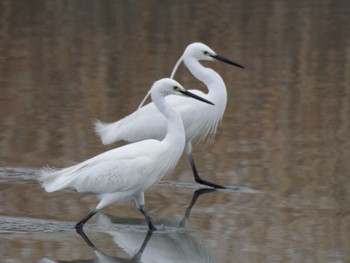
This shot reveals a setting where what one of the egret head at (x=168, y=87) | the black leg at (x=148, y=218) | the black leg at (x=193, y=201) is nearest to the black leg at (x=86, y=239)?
the black leg at (x=148, y=218)

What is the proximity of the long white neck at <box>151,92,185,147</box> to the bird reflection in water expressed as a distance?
23.4 inches

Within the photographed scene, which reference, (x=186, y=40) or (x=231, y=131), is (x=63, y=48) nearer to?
(x=186, y=40)

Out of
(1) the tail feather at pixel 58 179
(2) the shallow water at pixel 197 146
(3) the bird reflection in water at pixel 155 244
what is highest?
(1) the tail feather at pixel 58 179

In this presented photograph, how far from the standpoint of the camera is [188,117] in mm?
8648

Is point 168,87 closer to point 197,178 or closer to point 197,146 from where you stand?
point 197,178

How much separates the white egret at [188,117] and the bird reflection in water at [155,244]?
1195 mm

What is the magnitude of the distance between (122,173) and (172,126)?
20.9 inches

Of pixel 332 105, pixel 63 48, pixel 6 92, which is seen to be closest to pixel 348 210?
pixel 332 105

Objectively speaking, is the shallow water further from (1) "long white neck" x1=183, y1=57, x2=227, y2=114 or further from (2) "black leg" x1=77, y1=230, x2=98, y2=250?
(1) "long white neck" x1=183, y1=57, x2=227, y2=114

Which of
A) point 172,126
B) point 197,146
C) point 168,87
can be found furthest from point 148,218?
point 197,146

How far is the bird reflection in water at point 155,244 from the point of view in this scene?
652 cm

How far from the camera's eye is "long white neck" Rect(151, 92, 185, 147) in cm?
719

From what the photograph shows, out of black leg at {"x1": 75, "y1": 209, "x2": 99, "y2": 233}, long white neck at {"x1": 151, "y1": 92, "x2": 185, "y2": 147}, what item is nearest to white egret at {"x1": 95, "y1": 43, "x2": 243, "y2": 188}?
long white neck at {"x1": 151, "y1": 92, "x2": 185, "y2": 147}

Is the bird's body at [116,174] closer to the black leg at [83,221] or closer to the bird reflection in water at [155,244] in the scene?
the black leg at [83,221]
